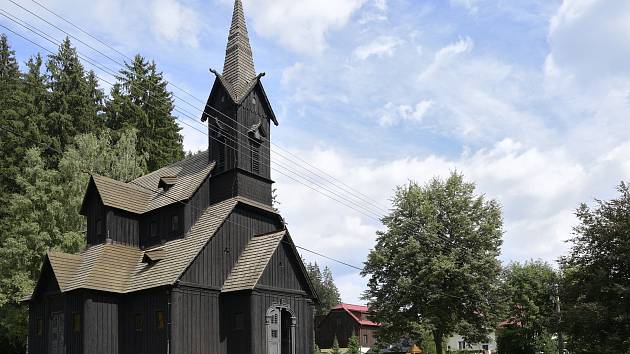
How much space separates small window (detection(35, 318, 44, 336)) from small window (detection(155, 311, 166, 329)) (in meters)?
7.59

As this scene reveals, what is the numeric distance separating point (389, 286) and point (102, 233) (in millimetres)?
21456

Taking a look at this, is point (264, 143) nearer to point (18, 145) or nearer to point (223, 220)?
point (223, 220)

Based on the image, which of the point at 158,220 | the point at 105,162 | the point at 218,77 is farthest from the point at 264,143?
the point at 105,162

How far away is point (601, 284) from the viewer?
31.5 m

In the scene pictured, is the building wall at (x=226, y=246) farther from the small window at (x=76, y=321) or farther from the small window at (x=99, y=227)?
the small window at (x=99, y=227)

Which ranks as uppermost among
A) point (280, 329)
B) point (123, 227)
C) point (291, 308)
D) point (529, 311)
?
point (123, 227)

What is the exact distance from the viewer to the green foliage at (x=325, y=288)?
108 meters

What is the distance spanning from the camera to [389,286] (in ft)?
148

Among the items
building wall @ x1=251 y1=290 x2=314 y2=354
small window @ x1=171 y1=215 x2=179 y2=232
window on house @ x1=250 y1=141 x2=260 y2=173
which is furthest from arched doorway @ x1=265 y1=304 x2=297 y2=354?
window on house @ x1=250 y1=141 x2=260 y2=173

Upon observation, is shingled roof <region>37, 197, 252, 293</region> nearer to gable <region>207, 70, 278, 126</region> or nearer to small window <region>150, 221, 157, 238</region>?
small window <region>150, 221, 157, 238</region>

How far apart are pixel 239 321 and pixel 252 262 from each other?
9.26 ft

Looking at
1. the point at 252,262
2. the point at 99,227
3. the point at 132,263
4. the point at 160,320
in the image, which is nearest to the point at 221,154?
the point at 252,262

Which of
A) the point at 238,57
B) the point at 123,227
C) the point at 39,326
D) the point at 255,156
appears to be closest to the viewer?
the point at 39,326

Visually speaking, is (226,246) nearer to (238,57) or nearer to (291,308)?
(291,308)
